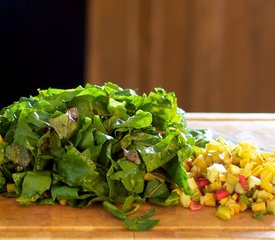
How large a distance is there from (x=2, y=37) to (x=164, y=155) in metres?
2.75

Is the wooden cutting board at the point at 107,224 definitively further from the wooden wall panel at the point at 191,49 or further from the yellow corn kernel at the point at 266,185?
the wooden wall panel at the point at 191,49

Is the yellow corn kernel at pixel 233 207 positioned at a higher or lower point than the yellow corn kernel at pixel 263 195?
lower

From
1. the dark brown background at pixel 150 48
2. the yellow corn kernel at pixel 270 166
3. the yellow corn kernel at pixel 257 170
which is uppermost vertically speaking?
the yellow corn kernel at pixel 270 166

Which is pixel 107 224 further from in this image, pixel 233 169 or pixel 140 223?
pixel 233 169

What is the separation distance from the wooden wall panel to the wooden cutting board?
96.0 inches

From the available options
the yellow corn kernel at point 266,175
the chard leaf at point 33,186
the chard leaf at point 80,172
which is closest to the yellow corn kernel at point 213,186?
the yellow corn kernel at point 266,175

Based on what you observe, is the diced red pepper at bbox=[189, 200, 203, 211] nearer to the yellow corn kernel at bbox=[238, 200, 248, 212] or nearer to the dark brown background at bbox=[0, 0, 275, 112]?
the yellow corn kernel at bbox=[238, 200, 248, 212]

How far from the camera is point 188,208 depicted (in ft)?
6.81

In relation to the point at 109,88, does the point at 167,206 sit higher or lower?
lower

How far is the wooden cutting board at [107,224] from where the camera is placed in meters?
1.93

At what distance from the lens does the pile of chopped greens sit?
6.70ft

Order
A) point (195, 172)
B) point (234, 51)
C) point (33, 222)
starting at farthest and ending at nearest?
point (234, 51) → point (195, 172) → point (33, 222)

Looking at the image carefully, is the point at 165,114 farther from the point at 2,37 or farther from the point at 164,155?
the point at 2,37

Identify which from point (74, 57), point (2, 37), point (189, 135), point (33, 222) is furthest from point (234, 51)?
point (33, 222)
